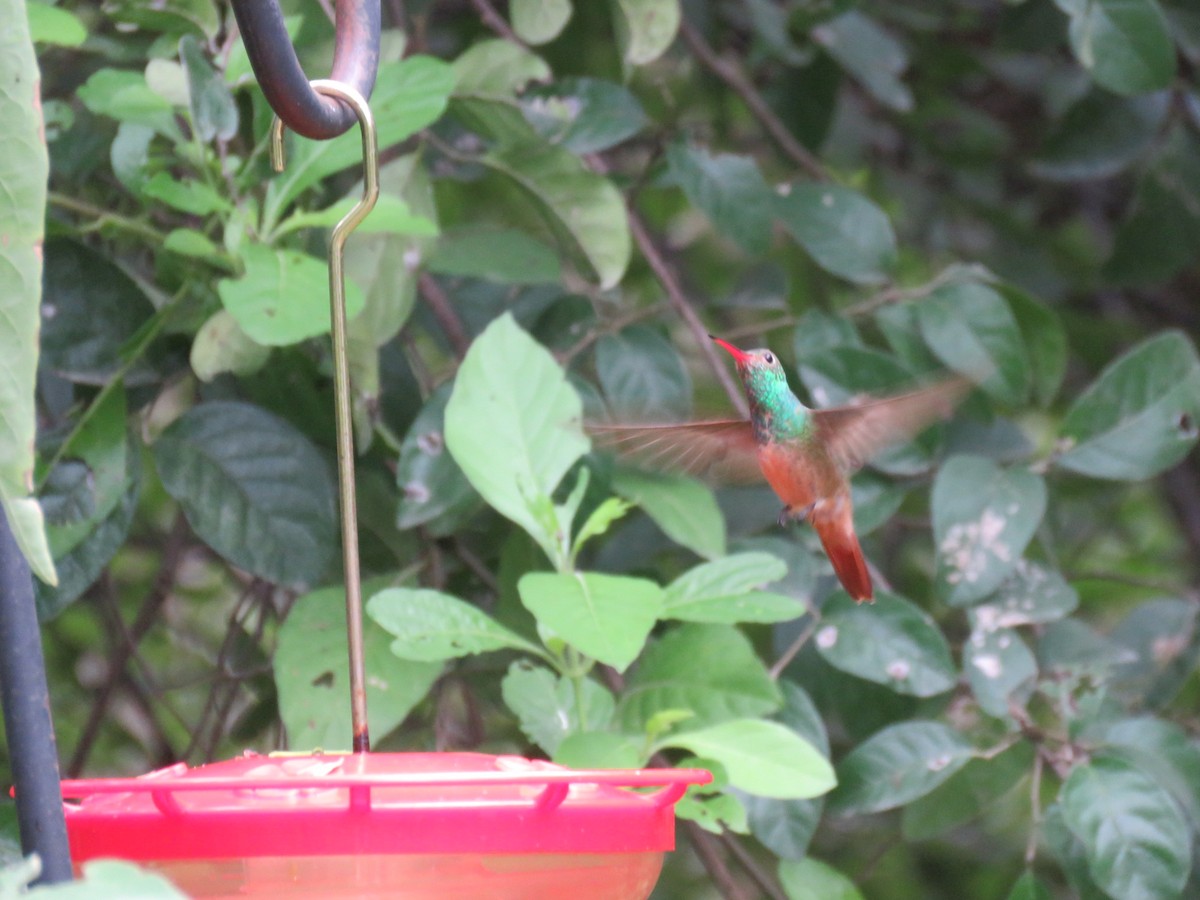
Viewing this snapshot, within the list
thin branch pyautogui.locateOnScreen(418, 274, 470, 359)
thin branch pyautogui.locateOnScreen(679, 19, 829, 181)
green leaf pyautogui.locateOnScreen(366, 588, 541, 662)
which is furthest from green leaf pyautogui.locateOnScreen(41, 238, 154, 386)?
thin branch pyautogui.locateOnScreen(679, 19, 829, 181)

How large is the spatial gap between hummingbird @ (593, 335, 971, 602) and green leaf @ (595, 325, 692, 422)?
0.08 metres

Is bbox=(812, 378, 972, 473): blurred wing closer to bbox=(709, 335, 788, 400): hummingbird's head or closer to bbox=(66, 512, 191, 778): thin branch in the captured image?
bbox=(709, 335, 788, 400): hummingbird's head

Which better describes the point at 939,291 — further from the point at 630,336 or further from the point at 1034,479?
the point at 630,336

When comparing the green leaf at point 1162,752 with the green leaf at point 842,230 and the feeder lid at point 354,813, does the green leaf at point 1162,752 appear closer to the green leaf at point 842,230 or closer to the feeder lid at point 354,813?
the green leaf at point 842,230

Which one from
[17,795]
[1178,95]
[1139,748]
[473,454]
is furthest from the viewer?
[1178,95]

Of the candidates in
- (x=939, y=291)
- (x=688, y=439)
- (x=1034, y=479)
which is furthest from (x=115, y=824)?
(x=939, y=291)

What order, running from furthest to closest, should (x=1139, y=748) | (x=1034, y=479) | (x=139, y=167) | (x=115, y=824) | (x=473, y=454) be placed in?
(x=1034, y=479) < (x=1139, y=748) < (x=139, y=167) < (x=473, y=454) < (x=115, y=824)

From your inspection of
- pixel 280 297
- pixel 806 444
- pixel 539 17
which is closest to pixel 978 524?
pixel 806 444

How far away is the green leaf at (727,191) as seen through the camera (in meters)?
2.40

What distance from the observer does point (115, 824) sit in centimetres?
92

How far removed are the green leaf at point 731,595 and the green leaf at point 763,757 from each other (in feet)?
0.38

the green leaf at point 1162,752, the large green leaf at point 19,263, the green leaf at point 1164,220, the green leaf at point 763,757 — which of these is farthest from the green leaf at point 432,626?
the green leaf at point 1164,220

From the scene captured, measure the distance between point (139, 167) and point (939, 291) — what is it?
1.29m

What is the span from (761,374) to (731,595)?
65 cm
